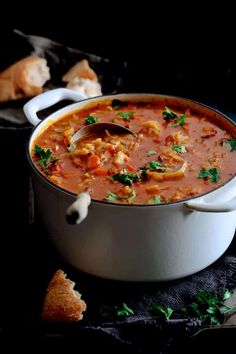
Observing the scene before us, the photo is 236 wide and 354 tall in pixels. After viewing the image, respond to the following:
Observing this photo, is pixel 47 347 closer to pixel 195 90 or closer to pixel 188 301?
pixel 188 301

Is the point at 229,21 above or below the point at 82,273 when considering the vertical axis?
above

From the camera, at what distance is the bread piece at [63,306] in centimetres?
A: 213

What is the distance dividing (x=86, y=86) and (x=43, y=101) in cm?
74

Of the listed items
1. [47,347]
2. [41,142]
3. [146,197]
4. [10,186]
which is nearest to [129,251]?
[146,197]

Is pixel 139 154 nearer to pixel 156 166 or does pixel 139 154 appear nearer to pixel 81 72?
pixel 156 166

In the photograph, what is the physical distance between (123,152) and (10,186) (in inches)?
31.8

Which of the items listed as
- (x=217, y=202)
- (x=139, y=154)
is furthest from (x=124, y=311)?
(x=139, y=154)

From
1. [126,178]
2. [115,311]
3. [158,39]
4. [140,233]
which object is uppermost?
[158,39]

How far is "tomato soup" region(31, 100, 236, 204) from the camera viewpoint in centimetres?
225

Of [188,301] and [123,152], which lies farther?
[123,152]

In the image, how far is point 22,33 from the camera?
147 inches

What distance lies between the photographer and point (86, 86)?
3385 millimetres

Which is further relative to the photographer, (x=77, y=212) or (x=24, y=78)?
(x=24, y=78)

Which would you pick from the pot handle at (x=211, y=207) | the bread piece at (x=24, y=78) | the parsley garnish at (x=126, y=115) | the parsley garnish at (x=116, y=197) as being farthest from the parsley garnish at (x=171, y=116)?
the bread piece at (x=24, y=78)
